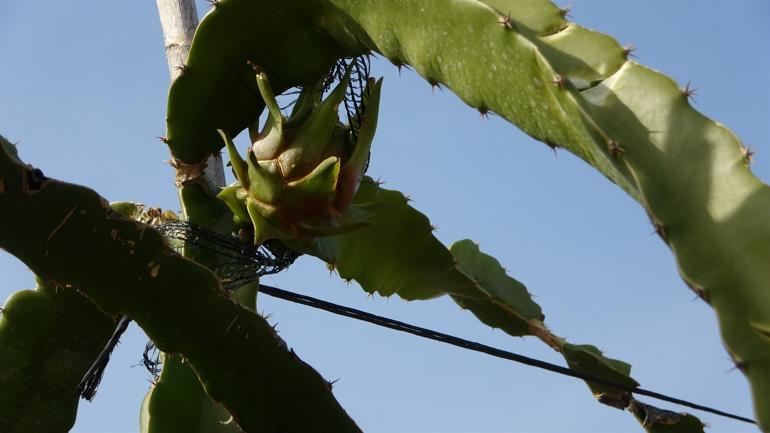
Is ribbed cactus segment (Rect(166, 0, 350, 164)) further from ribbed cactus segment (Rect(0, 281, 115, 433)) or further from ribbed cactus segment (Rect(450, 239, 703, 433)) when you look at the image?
ribbed cactus segment (Rect(450, 239, 703, 433))

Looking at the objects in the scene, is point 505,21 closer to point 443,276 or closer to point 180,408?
point 443,276

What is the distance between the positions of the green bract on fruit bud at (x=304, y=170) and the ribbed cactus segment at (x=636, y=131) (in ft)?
1.24

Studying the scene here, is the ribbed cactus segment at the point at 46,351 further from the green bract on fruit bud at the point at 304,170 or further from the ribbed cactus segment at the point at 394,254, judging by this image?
the ribbed cactus segment at the point at 394,254

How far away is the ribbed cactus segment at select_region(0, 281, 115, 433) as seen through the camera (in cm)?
242

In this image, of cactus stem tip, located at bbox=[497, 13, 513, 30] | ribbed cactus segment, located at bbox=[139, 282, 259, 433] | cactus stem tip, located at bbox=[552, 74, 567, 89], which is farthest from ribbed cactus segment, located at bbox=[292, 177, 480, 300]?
cactus stem tip, located at bbox=[552, 74, 567, 89]

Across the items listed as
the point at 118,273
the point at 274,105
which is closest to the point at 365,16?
the point at 274,105

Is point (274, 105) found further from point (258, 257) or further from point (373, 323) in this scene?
point (373, 323)

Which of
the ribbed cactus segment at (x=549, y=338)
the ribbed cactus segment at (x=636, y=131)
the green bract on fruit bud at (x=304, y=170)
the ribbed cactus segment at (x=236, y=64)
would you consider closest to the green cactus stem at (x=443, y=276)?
the ribbed cactus segment at (x=549, y=338)

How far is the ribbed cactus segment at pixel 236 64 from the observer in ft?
7.88

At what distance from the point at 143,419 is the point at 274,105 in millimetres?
863

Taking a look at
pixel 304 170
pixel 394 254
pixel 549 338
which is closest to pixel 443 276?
pixel 394 254

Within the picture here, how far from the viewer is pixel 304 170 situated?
2.24m

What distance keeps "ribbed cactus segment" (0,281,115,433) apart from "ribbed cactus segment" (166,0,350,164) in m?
0.48

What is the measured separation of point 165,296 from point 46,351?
0.58m
